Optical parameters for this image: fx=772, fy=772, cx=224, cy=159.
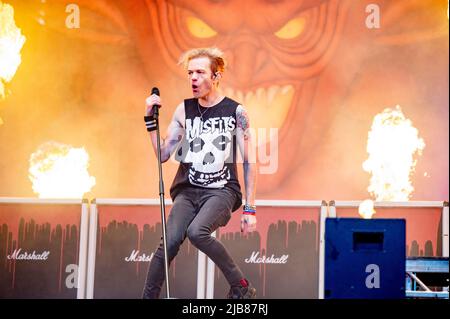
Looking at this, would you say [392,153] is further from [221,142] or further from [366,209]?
[221,142]

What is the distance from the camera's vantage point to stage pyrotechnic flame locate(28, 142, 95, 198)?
643 centimetres

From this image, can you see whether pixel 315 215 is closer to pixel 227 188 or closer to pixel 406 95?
pixel 227 188

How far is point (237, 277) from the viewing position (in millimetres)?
5844

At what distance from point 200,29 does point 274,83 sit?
772 mm

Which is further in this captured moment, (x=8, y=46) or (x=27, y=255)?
(x=8, y=46)

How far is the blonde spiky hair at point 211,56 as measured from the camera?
6176 mm

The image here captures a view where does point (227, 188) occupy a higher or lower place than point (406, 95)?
lower

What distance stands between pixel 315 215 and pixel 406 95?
4.15ft

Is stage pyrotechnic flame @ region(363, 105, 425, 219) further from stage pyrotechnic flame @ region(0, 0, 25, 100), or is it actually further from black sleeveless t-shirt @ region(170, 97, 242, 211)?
stage pyrotechnic flame @ region(0, 0, 25, 100)

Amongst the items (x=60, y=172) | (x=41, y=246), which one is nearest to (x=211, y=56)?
(x=60, y=172)

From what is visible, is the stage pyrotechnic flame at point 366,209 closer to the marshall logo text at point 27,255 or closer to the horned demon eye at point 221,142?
the horned demon eye at point 221,142

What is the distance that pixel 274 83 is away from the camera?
255 inches

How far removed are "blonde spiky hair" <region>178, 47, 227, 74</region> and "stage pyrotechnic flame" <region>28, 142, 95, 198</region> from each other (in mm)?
1152
